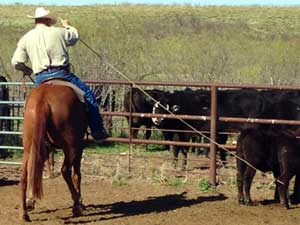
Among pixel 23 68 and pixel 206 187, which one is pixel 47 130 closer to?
pixel 23 68

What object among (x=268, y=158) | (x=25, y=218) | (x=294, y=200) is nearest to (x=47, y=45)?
(x=25, y=218)

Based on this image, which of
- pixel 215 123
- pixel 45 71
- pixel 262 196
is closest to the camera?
pixel 45 71

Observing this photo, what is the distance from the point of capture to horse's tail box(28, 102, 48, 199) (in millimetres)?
8680

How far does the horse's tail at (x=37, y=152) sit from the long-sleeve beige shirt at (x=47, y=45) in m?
0.66

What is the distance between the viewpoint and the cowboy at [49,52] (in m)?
9.26

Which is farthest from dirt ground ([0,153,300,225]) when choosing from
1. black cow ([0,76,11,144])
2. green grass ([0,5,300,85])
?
green grass ([0,5,300,85])

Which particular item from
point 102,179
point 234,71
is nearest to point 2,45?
point 234,71

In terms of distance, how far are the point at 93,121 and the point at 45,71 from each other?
816 mm

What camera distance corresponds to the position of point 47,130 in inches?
352

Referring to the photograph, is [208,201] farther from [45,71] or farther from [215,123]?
[45,71]

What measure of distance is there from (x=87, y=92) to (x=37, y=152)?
102cm

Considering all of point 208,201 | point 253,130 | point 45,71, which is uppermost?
point 45,71

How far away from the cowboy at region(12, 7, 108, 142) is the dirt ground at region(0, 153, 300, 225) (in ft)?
3.87

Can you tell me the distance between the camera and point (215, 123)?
11.6 meters
